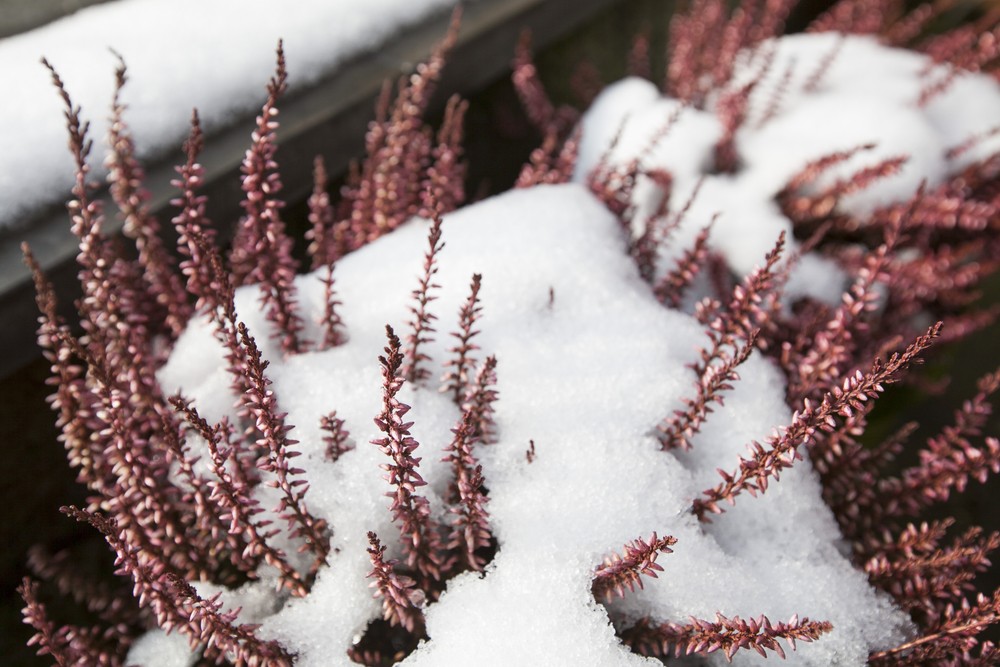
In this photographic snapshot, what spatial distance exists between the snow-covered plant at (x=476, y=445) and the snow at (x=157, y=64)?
143 mm

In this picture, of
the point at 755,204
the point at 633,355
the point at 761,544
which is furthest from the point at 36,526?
the point at 755,204

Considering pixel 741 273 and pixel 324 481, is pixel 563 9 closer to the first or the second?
pixel 741 273

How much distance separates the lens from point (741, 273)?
1.88 meters

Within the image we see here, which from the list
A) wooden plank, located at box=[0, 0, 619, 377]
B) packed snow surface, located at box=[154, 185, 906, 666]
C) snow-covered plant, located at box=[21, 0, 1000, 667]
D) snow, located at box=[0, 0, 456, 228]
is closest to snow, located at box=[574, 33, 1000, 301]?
snow-covered plant, located at box=[21, 0, 1000, 667]

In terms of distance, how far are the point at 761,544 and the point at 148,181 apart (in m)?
1.38

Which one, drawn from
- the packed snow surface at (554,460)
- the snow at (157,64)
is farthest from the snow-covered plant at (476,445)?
the snow at (157,64)

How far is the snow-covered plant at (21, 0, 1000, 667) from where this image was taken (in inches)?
40.6

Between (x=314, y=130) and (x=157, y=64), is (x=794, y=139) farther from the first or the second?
(x=157, y=64)

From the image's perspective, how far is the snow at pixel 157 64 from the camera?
55.8 inches

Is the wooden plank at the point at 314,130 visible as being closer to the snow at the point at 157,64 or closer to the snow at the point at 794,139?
the snow at the point at 157,64

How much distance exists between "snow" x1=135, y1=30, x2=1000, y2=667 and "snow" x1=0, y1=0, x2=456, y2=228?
443 millimetres

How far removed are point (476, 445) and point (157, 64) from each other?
1145 mm

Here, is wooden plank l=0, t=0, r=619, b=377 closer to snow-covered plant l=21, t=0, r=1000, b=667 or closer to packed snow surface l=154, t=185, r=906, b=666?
snow-covered plant l=21, t=0, r=1000, b=667

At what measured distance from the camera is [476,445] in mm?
1235
